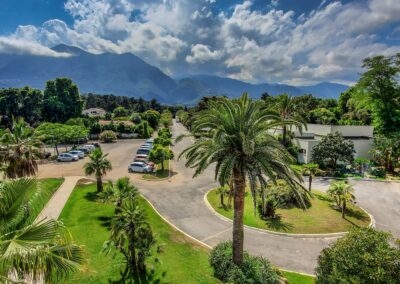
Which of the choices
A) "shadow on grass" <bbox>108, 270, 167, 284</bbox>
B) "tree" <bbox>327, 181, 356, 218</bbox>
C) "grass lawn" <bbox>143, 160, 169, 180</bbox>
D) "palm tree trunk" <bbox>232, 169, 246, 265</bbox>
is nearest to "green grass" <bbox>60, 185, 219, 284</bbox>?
"shadow on grass" <bbox>108, 270, 167, 284</bbox>

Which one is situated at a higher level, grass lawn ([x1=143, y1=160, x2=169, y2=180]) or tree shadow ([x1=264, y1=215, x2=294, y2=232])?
grass lawn ([x1=143, y1=160, x2=169, y2=180])

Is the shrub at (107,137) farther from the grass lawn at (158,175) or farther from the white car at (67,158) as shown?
the grass lawn at (158,175)

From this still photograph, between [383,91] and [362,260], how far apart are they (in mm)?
44652

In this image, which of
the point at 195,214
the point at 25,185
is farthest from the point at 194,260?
the point at 25,185

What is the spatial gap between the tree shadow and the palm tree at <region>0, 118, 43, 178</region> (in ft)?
57.6

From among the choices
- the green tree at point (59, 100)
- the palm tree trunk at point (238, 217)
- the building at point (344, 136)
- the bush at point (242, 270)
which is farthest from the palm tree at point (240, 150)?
the green tree at point (59, 100)

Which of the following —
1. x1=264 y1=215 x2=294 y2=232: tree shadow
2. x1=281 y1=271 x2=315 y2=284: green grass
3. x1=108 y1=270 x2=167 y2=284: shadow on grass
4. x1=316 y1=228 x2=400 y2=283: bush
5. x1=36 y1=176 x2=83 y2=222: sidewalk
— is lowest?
x1=281 y1=271 x2=315 y2=284: green grass

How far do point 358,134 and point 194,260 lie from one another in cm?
3923

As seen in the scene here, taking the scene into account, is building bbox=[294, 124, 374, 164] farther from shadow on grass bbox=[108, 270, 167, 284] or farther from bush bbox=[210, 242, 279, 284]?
shadow on grass bbox=[108, 270, 167, 284]

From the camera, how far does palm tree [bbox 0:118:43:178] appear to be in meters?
16.5

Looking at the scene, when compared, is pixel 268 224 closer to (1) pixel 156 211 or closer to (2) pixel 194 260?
(2) pixel 194 260

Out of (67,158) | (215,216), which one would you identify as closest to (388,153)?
(215,216)

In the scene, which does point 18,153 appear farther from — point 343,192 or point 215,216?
point 343,192

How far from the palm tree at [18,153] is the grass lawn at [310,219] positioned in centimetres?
1512
